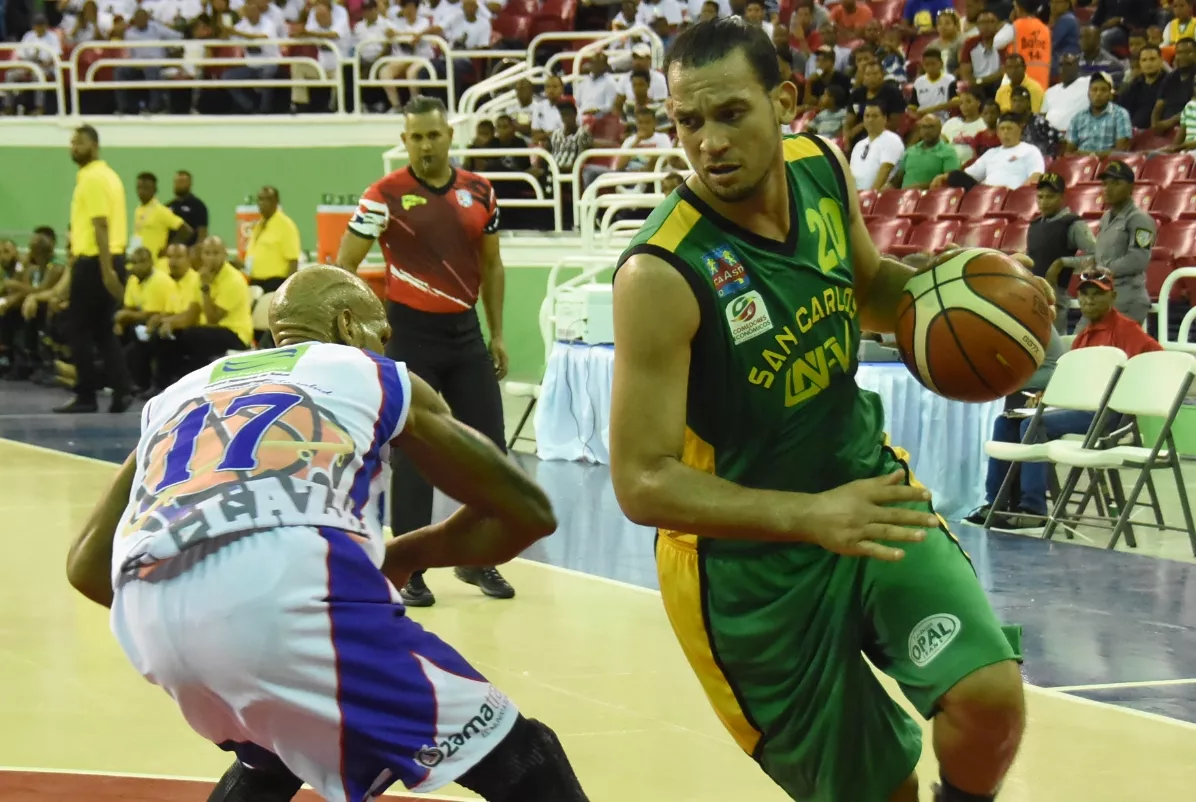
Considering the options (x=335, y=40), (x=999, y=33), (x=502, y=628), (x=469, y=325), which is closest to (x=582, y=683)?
(x=502, y=628)

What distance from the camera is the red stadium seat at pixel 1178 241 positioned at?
11.7m

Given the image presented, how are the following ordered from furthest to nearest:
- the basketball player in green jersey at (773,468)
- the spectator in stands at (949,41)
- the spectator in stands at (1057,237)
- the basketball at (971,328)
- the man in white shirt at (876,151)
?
the spectator in stands at (949,41)
the man in white shirt at (876,151)
the spectator in stands at (1057,237)
the basketball at (971,328)
the basketball player in green jersey at (773,468)

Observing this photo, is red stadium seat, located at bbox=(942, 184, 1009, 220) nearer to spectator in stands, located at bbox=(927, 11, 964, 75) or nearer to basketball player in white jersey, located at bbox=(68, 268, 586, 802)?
spectator in stands, located at bbox=(927, 11, 964, 75)

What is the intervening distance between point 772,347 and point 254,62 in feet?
55.3

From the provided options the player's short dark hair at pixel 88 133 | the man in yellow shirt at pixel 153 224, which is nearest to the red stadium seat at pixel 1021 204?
the player's short dark hair at pixel 88 133

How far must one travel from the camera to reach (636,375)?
303 centimetres

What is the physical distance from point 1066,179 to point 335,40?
9.31 metres

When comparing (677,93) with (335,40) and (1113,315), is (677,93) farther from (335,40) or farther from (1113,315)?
(335,40)

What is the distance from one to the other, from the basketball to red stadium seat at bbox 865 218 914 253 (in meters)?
9.74

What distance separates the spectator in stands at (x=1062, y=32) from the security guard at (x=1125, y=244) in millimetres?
5302

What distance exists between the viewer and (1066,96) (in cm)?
1431

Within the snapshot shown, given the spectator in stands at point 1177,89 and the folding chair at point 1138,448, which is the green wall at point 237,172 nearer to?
the spectator in stands at point 1177,89

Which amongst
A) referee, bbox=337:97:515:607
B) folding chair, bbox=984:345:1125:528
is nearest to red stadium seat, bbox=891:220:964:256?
folding chair, bbox=984:345:1125:528

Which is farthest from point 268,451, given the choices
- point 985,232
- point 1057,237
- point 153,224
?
point 153,224
